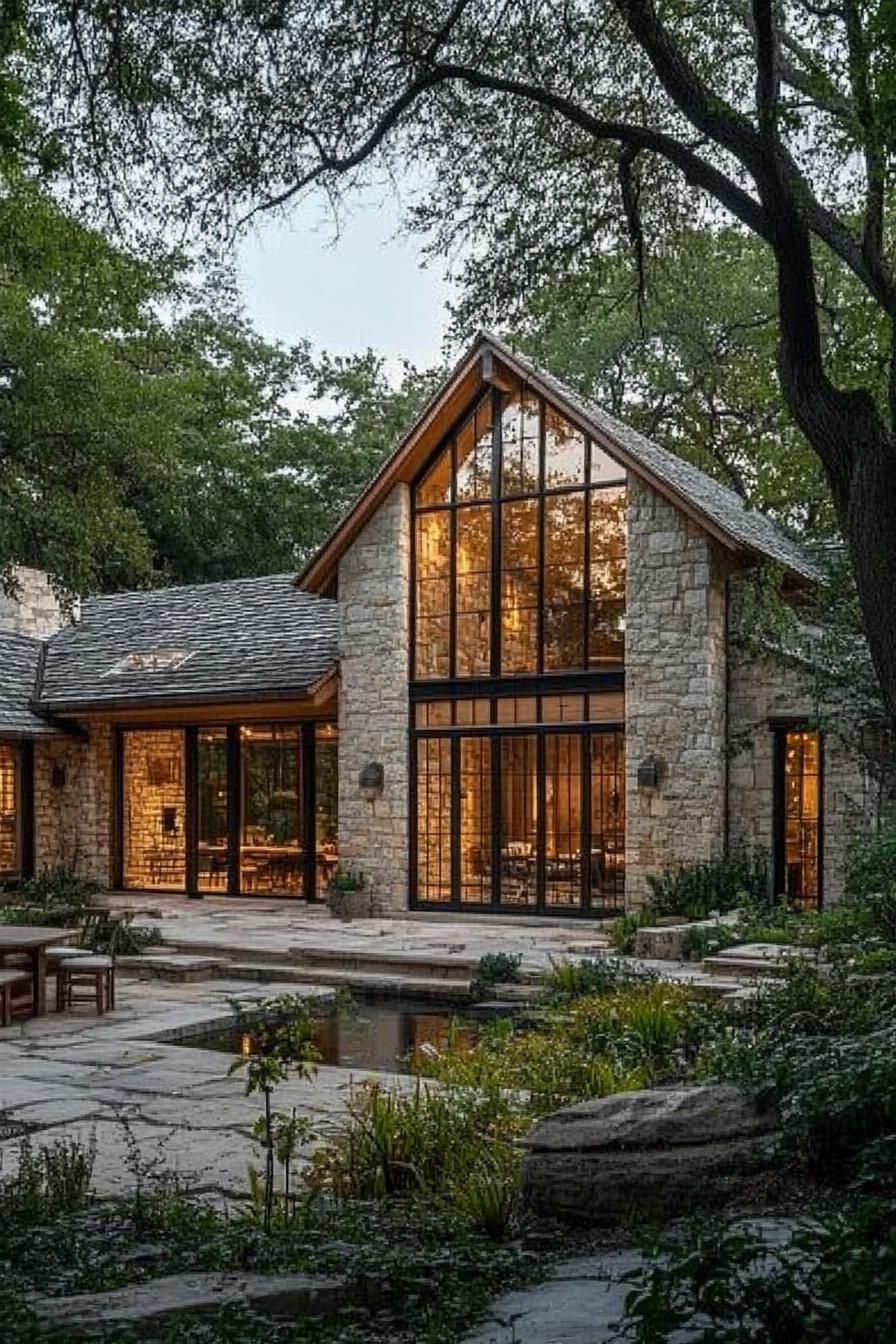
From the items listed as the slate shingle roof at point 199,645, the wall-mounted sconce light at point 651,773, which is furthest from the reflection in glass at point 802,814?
the slate shingle roof at point 199,645

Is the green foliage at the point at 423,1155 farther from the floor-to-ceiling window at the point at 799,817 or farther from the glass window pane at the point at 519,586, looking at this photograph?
the glass window pane at the point at 519,586

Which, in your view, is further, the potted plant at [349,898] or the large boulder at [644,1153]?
the potted plant at [349,898]

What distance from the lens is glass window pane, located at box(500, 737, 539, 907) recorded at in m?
17.3

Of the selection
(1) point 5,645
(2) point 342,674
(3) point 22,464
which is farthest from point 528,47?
(1) point 5,645

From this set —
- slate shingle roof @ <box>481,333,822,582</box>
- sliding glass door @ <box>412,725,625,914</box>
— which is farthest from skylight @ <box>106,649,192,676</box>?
slate shingle roof @ <box>481,333,822,582</box>

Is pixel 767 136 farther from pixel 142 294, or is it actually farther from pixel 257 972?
pixel 257 972

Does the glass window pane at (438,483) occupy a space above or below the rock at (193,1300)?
above

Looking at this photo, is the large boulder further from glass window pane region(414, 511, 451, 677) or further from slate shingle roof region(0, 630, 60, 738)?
slate shingle roof region(0, 630, 60, 738)

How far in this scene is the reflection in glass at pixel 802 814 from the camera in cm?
1630

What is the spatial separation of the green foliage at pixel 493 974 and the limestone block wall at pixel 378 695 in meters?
5.17

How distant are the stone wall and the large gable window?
24.6 feet

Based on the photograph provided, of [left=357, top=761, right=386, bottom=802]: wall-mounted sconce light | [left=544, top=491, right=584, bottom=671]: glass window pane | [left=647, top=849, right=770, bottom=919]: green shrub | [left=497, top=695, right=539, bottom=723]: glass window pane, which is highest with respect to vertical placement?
[left=544, top=491, right=584, bottom=671]: glass window pane

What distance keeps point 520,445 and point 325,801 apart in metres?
5.76

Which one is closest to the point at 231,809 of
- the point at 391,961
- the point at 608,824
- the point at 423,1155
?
the point at 608,824
